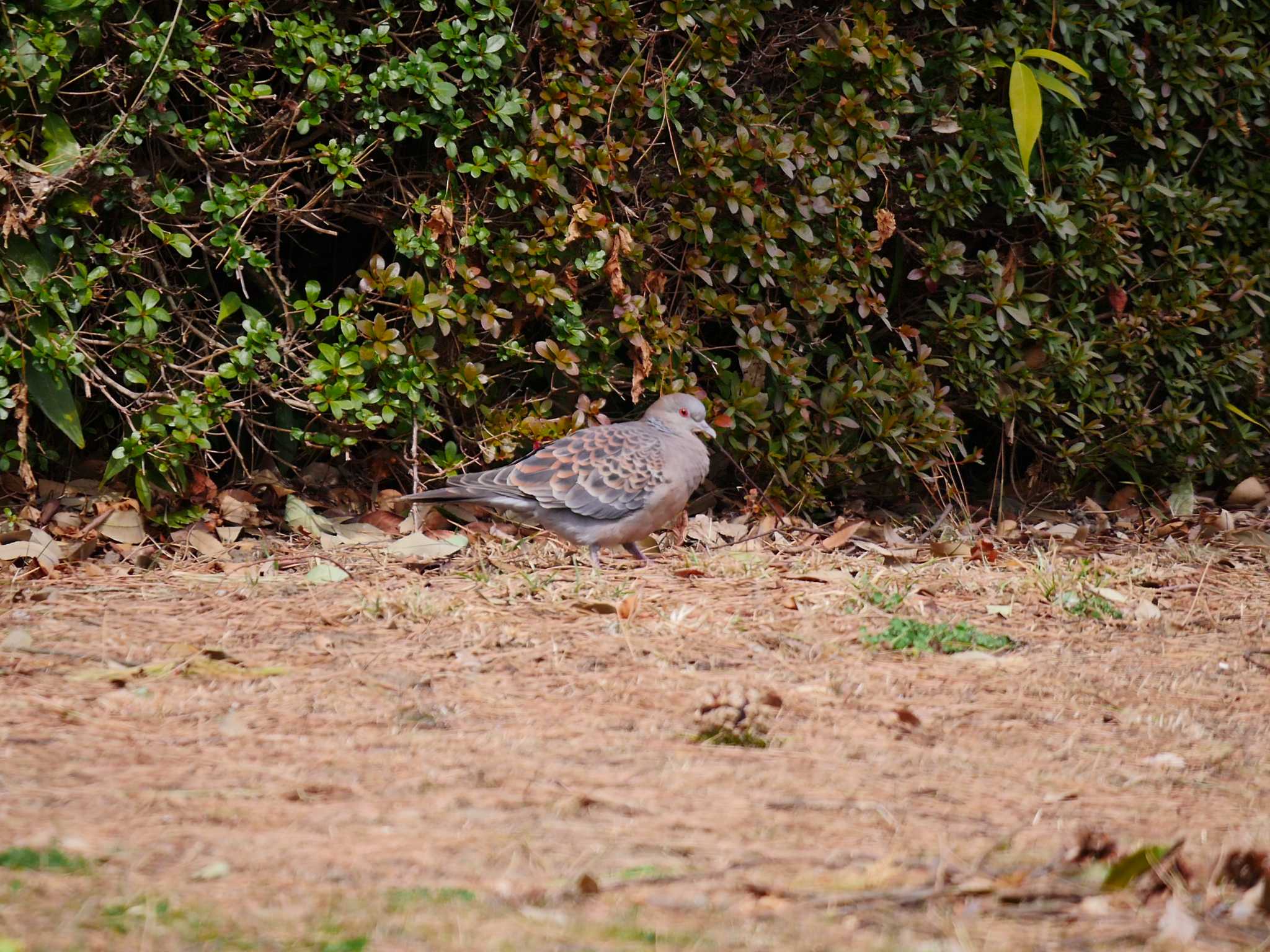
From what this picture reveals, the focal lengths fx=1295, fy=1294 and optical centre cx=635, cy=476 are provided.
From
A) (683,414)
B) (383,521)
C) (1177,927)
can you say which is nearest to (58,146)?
(383,521)

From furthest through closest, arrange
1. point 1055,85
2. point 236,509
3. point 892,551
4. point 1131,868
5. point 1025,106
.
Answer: point 1055,85
point 892,551
point 1025,106
point 236,509
point 1131,868

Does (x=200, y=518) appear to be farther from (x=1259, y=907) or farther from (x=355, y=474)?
(x=1259, y=907)

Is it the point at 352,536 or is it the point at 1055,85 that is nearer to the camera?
the point at 352,536

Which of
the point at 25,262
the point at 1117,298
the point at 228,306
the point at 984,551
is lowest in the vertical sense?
the point at 984,551

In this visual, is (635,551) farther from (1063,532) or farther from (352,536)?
(1063,532)

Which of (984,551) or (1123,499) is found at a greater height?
(984,551)

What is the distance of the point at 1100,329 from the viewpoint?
20.6 ft

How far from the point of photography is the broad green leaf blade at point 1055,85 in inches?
209

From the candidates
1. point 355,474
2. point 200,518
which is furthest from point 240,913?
point 355,474

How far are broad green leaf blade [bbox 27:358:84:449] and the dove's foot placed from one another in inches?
82.1

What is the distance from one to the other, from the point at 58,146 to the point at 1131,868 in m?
4.02

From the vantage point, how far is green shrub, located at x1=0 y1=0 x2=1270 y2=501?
4598mm

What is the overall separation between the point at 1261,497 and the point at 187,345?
5.28 metres

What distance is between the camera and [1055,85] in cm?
543
